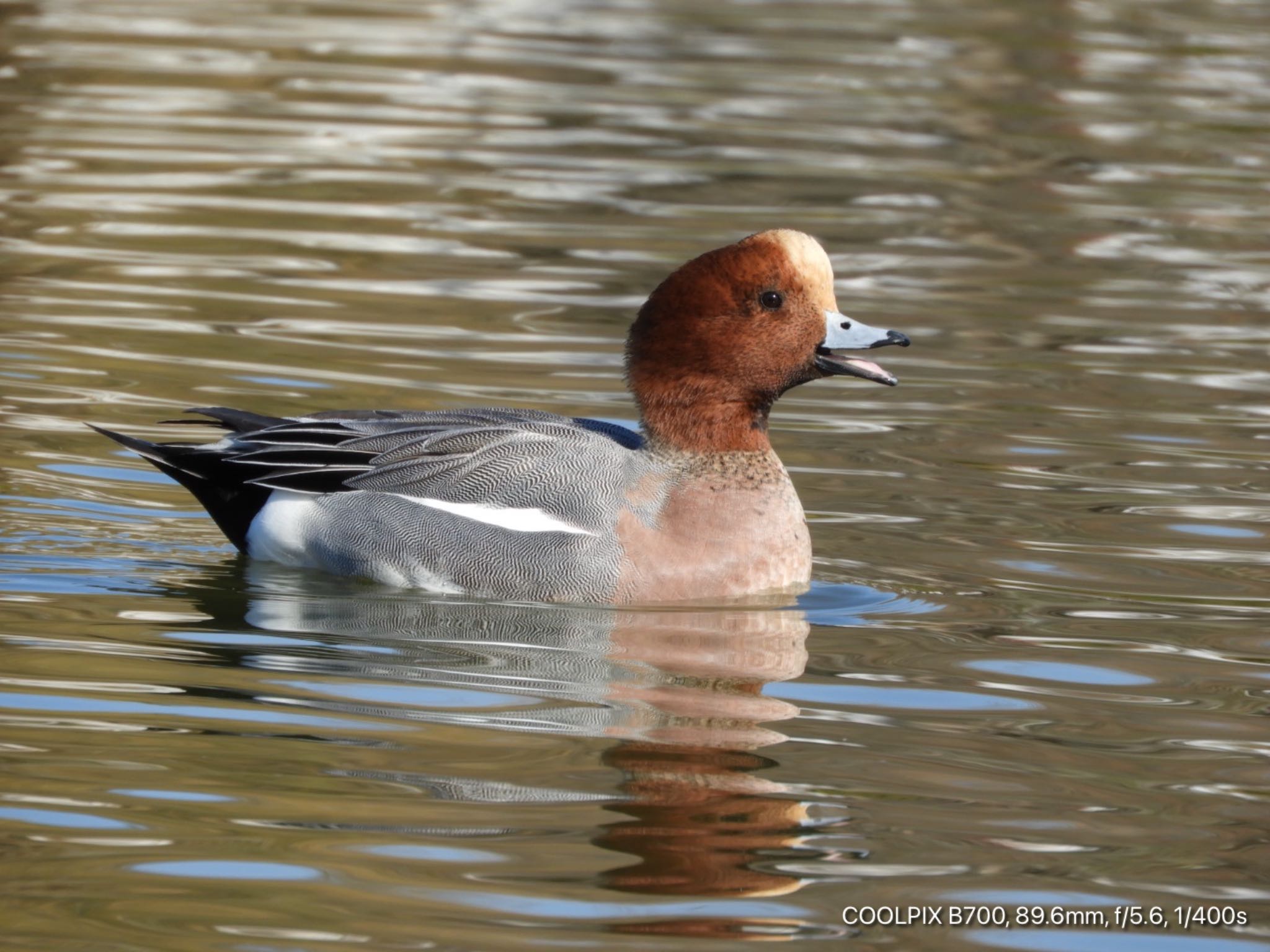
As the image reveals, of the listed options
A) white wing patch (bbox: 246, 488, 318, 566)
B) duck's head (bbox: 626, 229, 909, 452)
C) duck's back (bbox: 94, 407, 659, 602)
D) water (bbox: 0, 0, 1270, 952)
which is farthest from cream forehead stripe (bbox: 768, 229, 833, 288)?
white wing patch (bbox: 246, 488, 318, 566)

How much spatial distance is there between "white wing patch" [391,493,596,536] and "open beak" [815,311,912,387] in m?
0.83

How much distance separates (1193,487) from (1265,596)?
1.17 meters

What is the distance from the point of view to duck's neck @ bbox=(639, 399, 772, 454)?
6246 mm

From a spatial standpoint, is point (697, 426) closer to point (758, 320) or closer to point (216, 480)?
point (758, 320)

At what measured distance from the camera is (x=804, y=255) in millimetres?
6133

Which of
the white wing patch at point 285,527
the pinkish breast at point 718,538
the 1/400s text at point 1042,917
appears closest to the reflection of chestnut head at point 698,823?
the 1/400s text at point 1042,917

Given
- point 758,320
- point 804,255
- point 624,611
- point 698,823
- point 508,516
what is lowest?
point 624,611

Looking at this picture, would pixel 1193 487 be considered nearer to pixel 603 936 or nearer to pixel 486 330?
pixel 486 330

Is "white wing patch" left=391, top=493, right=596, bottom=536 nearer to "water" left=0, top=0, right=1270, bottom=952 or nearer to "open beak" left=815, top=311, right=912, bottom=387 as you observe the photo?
"water" left=0, top=0, right=1270, bottom=952

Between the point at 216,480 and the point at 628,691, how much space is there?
1.72 m

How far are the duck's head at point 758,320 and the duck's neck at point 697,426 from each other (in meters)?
0.09

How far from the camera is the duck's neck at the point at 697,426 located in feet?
20.5

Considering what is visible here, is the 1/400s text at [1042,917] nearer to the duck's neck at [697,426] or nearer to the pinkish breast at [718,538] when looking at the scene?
the pinkish breast at [718,538]

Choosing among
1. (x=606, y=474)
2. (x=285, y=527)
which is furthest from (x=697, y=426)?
(x=285, y=527)
